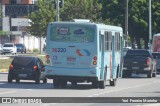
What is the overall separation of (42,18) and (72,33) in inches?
1633

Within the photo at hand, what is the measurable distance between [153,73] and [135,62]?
2.86 metres

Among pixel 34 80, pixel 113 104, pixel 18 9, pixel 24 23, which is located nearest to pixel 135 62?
pixel 34 80

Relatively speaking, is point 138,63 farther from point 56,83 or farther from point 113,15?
point 113,15

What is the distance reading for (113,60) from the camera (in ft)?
129

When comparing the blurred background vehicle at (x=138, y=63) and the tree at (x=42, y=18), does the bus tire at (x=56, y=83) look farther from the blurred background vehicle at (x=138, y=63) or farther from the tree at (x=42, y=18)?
the tree at (x=42, y=18)

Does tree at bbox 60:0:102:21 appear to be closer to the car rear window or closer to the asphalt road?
the asphalt road

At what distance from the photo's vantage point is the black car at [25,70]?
40.5 meters

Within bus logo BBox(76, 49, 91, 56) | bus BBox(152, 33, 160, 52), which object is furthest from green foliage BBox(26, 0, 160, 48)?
bus logo BBox(76, 49, 91, 56)

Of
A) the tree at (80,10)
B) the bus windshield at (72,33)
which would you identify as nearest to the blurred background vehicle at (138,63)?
the bus windshield at (72,33)

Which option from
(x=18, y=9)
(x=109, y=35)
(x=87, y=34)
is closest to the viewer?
(x=87, y=34)

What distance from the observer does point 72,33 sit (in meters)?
35.4

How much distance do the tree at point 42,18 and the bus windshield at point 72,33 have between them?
40026 millimetres

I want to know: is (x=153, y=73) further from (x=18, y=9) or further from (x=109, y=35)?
(x=18, y=9)

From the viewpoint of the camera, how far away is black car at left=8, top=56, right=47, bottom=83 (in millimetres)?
40500
